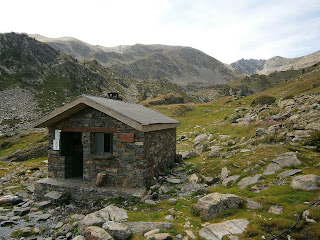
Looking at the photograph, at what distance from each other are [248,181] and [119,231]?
6154 mm

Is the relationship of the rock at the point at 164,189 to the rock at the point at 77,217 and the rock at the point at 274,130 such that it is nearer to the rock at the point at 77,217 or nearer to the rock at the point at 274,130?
the rock at the point at 77,217

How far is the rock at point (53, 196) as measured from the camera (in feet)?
39.7

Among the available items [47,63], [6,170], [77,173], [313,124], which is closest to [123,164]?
[77,173]

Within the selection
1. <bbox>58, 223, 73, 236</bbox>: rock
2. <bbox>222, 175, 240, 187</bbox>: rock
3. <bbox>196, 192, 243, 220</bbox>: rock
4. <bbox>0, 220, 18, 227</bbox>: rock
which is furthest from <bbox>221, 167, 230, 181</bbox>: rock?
<bbox>0, 220, 18, 227</bbox>: rock

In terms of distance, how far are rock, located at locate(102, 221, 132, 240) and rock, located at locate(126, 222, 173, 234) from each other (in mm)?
344

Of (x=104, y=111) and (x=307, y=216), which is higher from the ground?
(x=104, y=111)

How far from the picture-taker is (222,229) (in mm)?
6832

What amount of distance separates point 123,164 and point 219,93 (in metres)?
123

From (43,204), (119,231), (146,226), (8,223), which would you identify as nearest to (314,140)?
(146,226)

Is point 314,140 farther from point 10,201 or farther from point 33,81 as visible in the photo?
point 33,81

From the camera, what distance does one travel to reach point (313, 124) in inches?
614

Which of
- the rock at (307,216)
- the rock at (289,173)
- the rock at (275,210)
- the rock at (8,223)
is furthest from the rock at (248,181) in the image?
the rock at (8,223)

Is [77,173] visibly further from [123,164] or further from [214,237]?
[214,237]

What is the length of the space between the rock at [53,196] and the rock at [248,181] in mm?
8957
